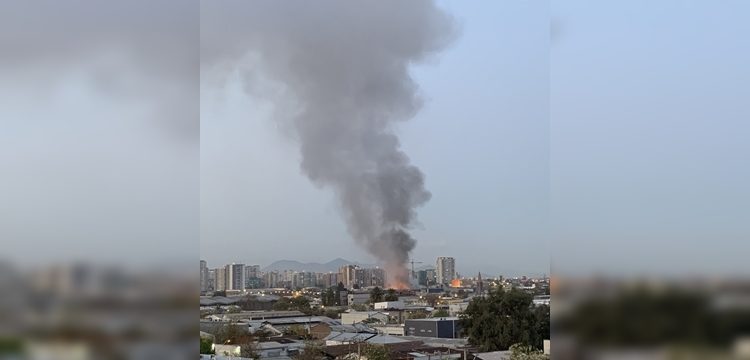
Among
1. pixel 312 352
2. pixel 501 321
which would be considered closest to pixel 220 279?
pixel 312 352

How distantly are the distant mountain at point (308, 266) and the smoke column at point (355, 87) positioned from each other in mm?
190

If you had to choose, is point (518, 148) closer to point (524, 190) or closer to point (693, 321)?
point (524, 190)

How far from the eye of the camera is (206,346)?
3.51 m

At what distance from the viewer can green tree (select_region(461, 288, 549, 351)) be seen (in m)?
3.98

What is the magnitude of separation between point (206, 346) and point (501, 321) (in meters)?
1.75

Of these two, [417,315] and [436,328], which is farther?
[417,315]

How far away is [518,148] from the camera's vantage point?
3561 mm

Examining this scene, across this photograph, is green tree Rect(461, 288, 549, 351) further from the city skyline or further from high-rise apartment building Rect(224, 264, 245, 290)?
high-rise apartment building Rect(224, 264, 245, 290)

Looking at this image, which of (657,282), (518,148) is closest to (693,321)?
(657,282)

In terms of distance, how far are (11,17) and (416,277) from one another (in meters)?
3.43

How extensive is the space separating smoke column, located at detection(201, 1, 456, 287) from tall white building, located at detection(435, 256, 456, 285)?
0.20m

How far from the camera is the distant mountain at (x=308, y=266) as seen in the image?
160 inches

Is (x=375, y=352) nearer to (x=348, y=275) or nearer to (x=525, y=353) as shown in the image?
(x=348, y=275)

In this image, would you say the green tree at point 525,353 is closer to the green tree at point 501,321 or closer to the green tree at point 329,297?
the green tree at point 501,321
